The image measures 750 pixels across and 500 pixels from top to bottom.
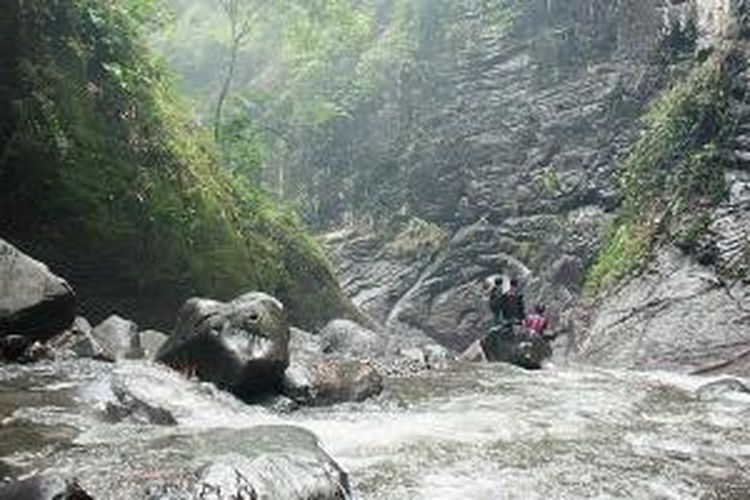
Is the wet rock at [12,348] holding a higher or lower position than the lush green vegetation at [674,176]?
lower

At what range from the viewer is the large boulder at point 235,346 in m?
10.4

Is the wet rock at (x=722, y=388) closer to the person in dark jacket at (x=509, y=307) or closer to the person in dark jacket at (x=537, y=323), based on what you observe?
the person in dark jacket at (x=537, y=323)

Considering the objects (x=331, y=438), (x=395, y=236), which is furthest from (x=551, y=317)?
(x=331, y=438)

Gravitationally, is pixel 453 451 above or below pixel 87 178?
below

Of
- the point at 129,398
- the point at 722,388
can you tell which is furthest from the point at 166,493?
the point at 722,388

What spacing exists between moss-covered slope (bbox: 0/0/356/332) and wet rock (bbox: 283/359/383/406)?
12.9 feet

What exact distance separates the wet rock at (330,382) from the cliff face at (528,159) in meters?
10.5

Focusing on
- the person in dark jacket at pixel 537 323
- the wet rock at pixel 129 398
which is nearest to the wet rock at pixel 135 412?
the wet rock at pixel 129 398

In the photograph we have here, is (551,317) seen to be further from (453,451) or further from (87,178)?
(453,451)

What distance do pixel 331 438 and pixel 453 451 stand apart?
43.6 inches

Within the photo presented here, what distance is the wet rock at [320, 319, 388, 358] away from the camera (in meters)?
15.7

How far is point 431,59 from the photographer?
98.1ft

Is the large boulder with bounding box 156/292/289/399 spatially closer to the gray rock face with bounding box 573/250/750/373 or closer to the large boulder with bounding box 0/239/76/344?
the large boulder with bounding box 0/239/76/344

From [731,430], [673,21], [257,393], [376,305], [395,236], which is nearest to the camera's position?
[731,430]
